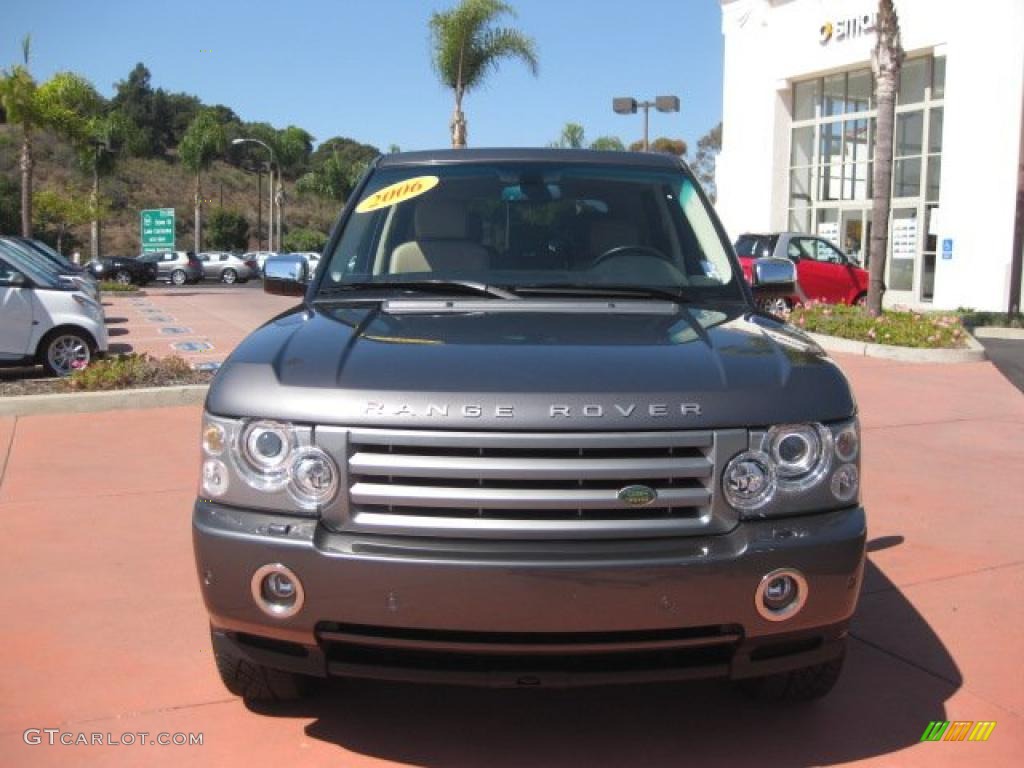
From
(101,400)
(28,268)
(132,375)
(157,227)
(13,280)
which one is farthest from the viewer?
(157,227)

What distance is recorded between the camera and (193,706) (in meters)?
3.47

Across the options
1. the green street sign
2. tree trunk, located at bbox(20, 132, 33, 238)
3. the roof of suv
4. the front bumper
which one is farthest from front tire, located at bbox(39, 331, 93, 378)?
the green street sign

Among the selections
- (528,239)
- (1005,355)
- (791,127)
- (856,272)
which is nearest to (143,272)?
(791,127)

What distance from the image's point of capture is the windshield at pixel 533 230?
4152 millimetres

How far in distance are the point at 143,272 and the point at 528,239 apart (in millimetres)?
42054

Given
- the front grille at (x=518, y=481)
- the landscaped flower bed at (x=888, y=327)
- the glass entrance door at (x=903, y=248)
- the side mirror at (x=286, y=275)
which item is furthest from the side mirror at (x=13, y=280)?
the glass entrance door at (x=903, y=248)

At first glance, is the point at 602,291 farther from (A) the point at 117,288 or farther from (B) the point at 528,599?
(A) the point at 117,288

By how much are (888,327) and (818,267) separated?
5.86m

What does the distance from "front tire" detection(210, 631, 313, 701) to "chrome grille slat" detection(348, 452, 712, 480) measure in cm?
91

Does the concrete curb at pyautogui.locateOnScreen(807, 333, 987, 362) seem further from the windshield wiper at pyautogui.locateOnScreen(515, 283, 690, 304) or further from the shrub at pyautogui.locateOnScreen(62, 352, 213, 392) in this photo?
the windshield wiper at pyautogui.locateOnScreen(515, 283, 690, 304)

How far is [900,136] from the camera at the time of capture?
25.3 metres

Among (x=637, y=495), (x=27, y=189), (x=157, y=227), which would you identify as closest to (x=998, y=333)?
(x=637, y=495)

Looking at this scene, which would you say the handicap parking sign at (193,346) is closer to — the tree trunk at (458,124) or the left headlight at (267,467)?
the tree trunk at (458,124)

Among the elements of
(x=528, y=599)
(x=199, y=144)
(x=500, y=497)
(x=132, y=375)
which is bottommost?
(x=132, y=375)
